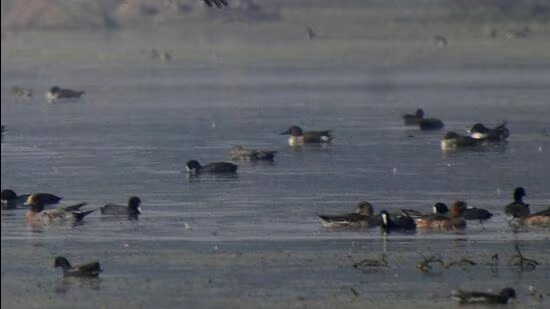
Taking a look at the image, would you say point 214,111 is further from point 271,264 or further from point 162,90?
point 271,264

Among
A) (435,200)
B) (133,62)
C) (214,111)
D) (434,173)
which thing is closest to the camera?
(435,200)

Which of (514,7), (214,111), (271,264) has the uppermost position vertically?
(514,7)

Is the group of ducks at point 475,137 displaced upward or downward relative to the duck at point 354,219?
upward

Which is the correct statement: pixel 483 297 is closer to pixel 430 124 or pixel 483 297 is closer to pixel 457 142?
pixel 457 142

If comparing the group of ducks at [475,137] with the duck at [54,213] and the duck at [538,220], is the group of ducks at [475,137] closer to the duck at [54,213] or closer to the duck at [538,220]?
the duck at [538,220]

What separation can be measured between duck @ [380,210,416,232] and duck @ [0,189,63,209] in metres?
3.76

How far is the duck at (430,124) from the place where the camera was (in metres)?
30.7

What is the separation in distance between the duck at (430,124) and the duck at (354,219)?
1132 centimetres

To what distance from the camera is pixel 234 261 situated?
16.9 metres

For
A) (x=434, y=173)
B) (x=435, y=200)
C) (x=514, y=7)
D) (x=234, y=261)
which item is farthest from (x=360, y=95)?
(x=234, y=261)

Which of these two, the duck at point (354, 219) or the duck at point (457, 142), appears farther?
the duck at point (457, 142)

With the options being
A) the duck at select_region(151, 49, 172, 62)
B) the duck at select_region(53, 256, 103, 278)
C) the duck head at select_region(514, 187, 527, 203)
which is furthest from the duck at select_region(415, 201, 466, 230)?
the duck at select_region(151, 49, 172, 62)

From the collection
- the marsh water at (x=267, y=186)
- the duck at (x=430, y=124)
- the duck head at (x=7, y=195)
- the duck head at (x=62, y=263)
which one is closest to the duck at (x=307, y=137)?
the marsh water at (x=267, y=186)

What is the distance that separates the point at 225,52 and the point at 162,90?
17.6 meters
